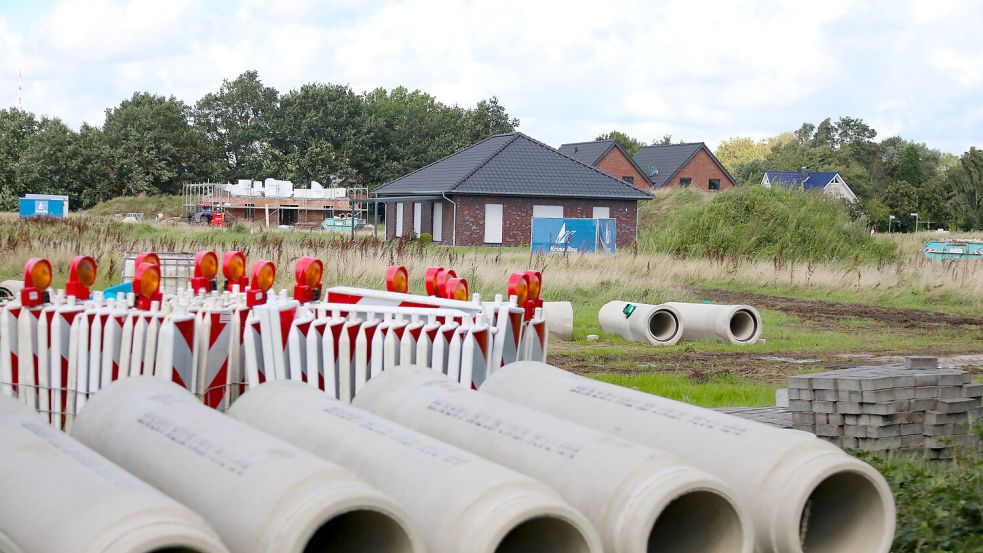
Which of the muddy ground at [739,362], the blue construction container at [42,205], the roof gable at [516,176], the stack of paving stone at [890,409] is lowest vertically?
the muddy ground at [739,362]

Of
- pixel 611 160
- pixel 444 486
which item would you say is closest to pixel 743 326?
pixel 444 486

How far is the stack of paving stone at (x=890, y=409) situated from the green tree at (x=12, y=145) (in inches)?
3195

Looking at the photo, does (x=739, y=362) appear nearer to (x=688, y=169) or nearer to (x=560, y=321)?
(x=560, y=321)

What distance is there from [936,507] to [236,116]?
95.2 metres

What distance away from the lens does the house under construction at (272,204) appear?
68.8m

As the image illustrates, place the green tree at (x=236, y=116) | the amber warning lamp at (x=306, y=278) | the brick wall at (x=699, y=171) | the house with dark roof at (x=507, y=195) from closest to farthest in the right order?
the amber warning lamp at (x=306, y=278)
the house with dark roof at (x=507, y=195)
the brick wall at (x=699, y=171)
the green tree at (x=236, y=116)


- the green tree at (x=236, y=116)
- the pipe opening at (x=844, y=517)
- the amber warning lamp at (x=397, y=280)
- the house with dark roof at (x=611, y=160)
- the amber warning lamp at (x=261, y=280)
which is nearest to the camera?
the pipe opening at (x=844, y=517)

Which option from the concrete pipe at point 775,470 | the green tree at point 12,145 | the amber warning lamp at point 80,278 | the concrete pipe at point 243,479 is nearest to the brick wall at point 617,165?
the green tree at point 12,145

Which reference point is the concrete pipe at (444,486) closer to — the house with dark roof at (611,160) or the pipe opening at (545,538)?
the pipe opening at (545,538)

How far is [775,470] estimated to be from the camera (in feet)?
15.3

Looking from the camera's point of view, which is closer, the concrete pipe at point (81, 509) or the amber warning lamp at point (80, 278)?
the concrete pipe at point (81, 509)

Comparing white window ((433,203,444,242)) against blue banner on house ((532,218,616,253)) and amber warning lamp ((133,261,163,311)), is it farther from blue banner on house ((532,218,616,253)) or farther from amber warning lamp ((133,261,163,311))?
amber warning lamp ((133,261,163,311))

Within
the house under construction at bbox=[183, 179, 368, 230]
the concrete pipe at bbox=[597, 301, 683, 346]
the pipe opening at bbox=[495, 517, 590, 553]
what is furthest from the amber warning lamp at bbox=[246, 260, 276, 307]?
the house under construction at bbox=[183, 179, 368, 230]

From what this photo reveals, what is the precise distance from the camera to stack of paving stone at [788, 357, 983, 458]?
8.22 meters
